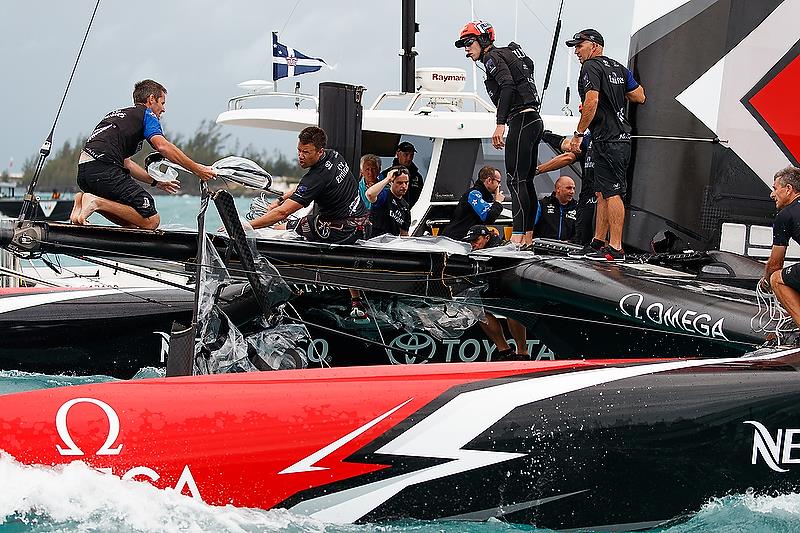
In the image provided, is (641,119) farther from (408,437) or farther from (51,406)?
(51,406)

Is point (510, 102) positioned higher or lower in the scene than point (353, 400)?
higher

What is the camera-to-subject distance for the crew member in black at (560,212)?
7.52 metres

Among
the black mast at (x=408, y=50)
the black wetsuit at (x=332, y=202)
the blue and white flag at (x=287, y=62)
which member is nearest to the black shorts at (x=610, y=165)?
the black wetsuit at (x=332, y=202)

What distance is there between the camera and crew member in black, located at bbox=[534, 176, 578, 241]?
7.52 meters

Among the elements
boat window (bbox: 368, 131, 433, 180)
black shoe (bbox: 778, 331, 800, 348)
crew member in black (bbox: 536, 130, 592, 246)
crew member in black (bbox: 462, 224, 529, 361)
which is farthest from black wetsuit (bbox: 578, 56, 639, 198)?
boat window (bbox: 368, 131, 433, 180)

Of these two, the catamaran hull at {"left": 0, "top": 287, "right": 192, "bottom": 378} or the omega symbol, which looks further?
the catamaran hull at {"left": 0, "top": 287, "right": 192, "bottom": 378}

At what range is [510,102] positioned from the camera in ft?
21.2

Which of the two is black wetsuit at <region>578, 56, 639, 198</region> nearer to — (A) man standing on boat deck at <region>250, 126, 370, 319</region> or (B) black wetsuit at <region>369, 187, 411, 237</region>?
(A) man standing on boat deck at <region>250, 126, 370, 319</region>

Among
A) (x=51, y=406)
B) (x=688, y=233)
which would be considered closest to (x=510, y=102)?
(x=688, y=233)

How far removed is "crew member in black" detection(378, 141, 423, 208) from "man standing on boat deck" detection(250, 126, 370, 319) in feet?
10.0

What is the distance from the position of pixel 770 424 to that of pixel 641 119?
2.67m

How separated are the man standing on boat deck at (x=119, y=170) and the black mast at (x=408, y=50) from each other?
5.17m

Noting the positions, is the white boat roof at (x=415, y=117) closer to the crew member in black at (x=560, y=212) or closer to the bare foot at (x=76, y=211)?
the crew member in black at (x=560, y=212)

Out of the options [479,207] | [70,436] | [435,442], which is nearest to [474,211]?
[479,207]
